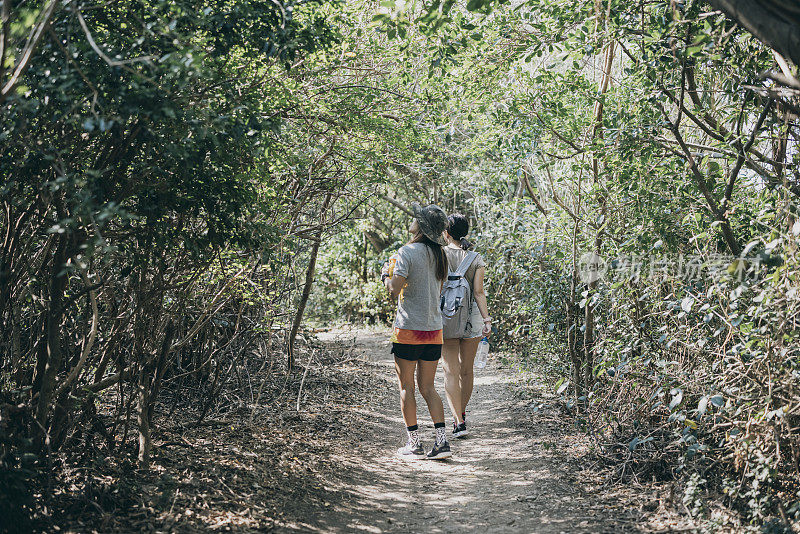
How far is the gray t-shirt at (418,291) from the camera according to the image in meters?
5.84

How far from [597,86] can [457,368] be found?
2.90 metres

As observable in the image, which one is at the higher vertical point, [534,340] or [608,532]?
[534,340]

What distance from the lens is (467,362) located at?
6621 mm

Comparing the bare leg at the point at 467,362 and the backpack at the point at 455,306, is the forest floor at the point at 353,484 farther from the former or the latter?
the backpack at the point at 455,306

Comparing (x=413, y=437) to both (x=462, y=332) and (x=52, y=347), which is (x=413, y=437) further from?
(x=52, y=347)

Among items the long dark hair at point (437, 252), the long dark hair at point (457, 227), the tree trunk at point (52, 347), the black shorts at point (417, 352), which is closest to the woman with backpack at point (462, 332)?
Answer: the long dark hair at point (457, 227)

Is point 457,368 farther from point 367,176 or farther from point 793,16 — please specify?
point 793,16

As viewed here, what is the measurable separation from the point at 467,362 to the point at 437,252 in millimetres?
1242

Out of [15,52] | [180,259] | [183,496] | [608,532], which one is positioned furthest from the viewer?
[180,259]

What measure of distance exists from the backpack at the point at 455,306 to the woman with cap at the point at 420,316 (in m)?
0.43

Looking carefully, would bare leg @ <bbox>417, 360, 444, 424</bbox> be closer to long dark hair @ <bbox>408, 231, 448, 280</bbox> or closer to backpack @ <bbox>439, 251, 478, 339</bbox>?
backpack @ <bbox>439, 251, 478, 339</bbox>

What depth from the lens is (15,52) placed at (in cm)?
335

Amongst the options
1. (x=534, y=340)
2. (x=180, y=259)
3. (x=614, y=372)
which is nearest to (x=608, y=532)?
(x=614, y=372)

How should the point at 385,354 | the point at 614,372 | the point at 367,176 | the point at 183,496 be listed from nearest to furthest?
1. the point at 183,496
2. the point at 614,372
3. the point at 367,176
4. the point at 385,354
